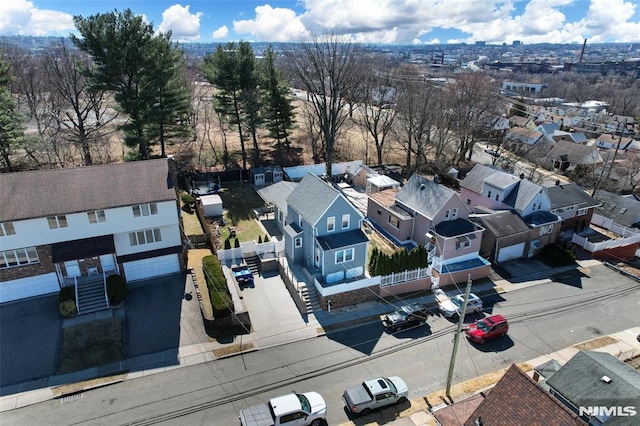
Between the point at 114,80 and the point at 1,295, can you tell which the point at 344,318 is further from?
the point at 114,80

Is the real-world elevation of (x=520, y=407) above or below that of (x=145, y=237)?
below

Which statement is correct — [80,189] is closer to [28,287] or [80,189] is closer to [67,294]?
[67,294]

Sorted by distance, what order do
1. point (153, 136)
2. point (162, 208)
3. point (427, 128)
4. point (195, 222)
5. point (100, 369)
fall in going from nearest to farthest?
point (100, 369), point (162, 208), point (195, 222), point (153, 136), point (427, 128)

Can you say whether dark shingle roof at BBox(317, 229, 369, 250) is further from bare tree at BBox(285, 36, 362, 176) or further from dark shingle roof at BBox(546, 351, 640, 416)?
bare tree at BBox(285, 36, 362, 176)

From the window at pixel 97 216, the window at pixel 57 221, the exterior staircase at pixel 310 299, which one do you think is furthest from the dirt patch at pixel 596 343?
the window at pixel 57 221

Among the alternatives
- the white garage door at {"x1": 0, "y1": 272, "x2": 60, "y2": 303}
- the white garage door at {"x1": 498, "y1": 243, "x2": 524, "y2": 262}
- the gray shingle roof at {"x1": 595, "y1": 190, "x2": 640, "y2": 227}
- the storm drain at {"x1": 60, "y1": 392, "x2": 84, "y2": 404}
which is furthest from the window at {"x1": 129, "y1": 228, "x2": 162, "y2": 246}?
the gray shingle roof at {"x1": 595, "y1": 190, "x2": 640, "y2": 227}

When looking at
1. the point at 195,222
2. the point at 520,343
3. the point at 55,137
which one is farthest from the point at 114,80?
the point at 520,343

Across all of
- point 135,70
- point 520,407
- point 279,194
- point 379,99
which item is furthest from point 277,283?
point 379,99
